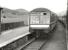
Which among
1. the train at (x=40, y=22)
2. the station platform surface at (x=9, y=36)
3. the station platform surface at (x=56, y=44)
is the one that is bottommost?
the station platform surface at (x=56, y=44)

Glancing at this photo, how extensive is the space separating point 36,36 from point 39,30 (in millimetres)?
1183

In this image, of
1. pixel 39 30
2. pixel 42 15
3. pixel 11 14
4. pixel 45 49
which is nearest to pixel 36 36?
pixel 39 30

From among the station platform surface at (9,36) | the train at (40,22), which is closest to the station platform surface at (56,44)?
the train at (40,22)

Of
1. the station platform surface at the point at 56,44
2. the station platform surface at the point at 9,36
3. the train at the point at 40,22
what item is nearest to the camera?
the station platform surface at the point at 9,36

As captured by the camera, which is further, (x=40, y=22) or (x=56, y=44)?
(x=40, y=22)

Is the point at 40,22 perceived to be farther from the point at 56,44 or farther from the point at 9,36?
the point at 9,36

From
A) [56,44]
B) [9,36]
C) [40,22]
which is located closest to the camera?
[56,44]

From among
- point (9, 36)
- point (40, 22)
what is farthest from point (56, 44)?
point (9, 36)

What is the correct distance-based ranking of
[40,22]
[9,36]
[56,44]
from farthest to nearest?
[40,22], [9,36], [56,44]

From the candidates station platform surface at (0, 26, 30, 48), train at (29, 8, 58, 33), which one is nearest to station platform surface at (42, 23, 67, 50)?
train at (29, 8, 58, 33)

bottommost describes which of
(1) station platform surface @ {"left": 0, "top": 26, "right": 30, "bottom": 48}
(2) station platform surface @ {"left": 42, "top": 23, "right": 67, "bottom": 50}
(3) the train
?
(2) station platform surface @ {"left": 42, "top": 23, "right": 67, "bottom": 50}

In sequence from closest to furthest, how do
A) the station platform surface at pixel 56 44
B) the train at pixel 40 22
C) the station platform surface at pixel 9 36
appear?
the station platform surface at pixel 9 36, the station platform surface at pixel 56 44, the train at pixel 40 22

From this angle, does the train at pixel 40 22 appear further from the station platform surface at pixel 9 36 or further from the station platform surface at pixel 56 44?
the station platform surface at pixel 56 44

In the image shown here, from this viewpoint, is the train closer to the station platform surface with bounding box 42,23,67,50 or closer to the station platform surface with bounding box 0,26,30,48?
the station platform surface with bounding box 0,26,30,48
